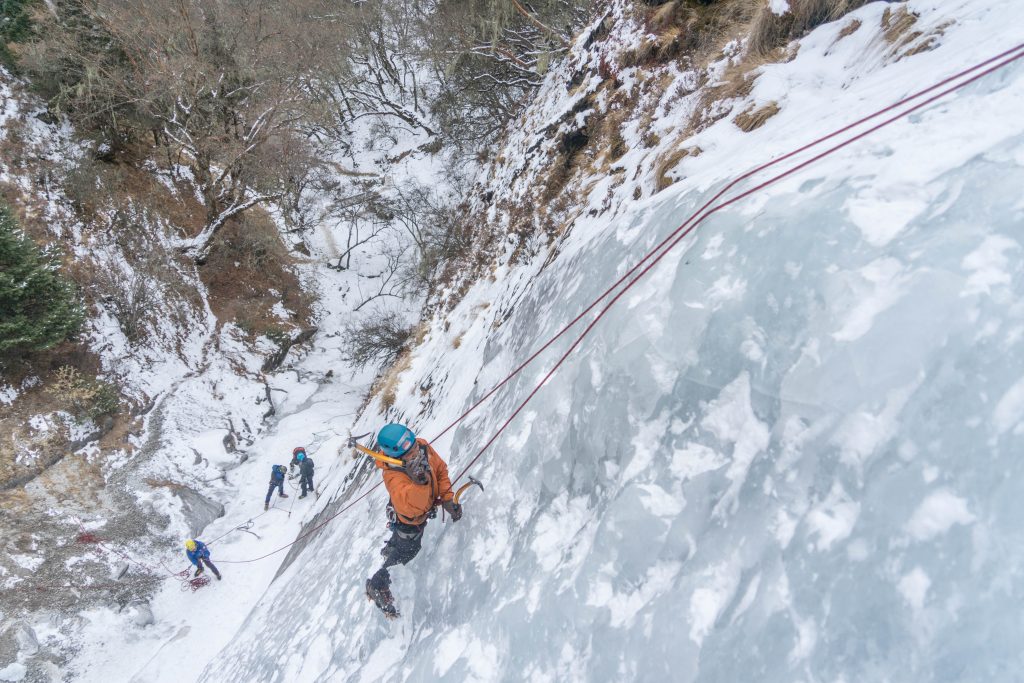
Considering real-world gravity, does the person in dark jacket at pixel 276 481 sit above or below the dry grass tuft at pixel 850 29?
below

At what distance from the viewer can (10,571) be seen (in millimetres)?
8258

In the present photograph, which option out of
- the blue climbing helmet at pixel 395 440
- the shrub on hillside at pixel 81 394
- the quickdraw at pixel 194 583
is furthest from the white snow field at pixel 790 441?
the shrub on hillside at pixel 81 394

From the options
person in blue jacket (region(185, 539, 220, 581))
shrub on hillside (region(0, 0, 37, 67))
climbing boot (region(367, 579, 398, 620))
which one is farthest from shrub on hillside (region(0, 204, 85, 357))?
climbing boot (region(367, 579, 398, 620))

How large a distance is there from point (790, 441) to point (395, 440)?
2.42 meters

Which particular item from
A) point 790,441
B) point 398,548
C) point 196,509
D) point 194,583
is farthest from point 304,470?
point 790,441

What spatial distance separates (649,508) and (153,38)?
1906 cm

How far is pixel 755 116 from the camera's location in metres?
4.64

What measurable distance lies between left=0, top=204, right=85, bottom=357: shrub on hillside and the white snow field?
10859 mm

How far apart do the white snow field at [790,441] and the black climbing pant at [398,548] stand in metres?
0.15

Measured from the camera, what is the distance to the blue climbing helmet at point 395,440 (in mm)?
3412

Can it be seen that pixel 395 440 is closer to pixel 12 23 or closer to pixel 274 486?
pixel 274 486

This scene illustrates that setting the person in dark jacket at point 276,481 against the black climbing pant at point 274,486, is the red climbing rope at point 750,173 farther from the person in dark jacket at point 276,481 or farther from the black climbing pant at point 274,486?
the black climbing pant at point 274,486

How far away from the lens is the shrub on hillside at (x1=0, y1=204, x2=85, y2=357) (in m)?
10.2

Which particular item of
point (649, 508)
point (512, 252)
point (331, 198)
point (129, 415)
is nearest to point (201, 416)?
point (129, 415)
